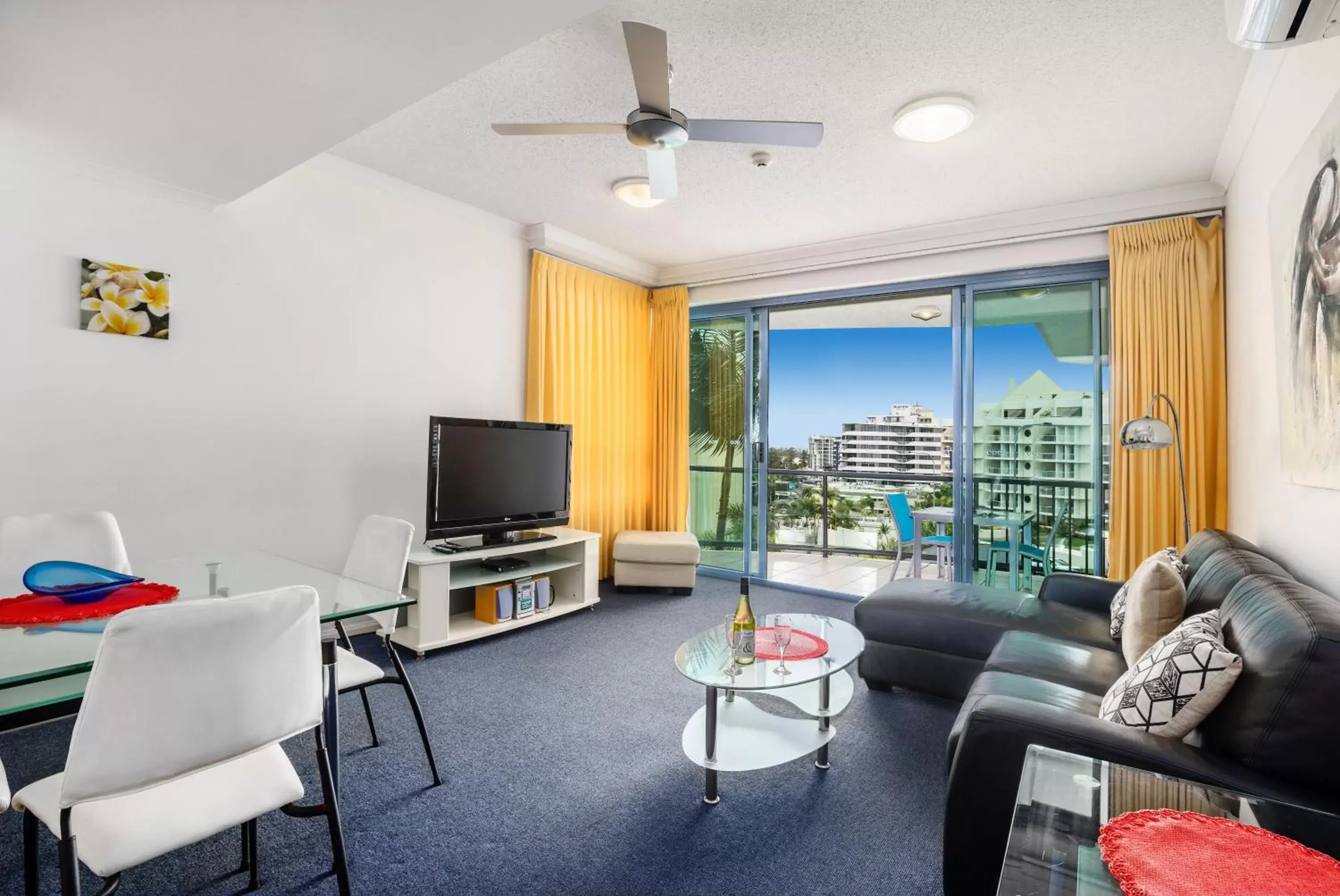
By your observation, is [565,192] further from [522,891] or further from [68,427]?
[522,891]

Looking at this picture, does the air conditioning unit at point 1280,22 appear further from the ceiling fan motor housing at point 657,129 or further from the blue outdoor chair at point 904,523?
the blue outdoor chair at point 904,523

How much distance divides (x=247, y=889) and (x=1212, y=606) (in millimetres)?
2770

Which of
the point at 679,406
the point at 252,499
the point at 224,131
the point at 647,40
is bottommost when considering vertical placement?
the point at 252,499

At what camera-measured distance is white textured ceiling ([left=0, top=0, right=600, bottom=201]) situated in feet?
5.21

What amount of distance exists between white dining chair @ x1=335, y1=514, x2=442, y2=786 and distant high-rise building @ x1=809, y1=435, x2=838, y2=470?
5.08 metres

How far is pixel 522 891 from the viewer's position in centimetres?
161

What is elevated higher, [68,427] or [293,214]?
[293,214]

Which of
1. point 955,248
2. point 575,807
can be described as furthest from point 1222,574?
point 955,248

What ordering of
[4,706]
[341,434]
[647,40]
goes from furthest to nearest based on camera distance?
1. [341,434]
2. [647,40]
3. [4,706]

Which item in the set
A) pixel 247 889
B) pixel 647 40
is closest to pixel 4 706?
pixel 247 889

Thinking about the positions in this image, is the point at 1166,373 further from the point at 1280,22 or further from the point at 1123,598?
the point at 1280,22

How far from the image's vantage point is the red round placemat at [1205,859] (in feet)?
2.64

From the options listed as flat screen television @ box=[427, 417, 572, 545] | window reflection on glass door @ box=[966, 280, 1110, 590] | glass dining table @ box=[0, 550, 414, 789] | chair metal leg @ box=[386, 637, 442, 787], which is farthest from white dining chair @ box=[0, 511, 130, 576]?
window reflection on glass door @ box=[966, 280, 1110, 590]

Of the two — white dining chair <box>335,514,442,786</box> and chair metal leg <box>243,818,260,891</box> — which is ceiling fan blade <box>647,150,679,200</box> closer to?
white dining chair <box>335,514,442,786</box>
